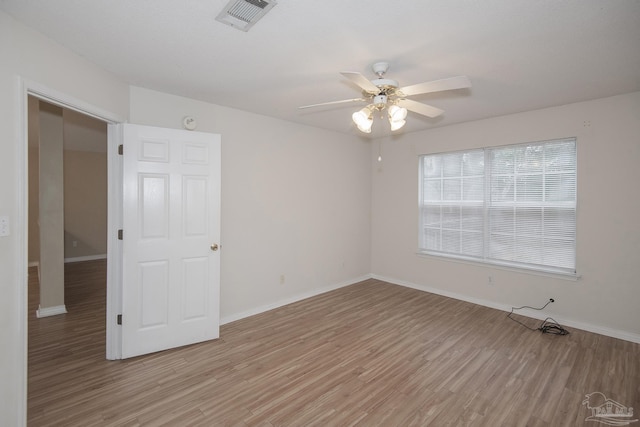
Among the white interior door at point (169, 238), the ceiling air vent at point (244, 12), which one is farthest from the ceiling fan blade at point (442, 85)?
the white interior door at point (169, 238)

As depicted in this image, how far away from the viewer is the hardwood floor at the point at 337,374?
2057mm

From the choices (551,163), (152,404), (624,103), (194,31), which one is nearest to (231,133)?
(194,31)

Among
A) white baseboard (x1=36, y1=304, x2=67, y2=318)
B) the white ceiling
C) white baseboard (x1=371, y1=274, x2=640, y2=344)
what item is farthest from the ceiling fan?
white baseboard (x1=36, y1=304, x2=67, y2=318)

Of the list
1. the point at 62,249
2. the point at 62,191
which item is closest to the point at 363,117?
the point at 62,191

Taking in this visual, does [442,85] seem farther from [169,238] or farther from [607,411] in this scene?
[169,238]

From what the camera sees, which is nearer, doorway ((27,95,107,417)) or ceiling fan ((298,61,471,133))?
ceiling fan ((298,61,471,133))

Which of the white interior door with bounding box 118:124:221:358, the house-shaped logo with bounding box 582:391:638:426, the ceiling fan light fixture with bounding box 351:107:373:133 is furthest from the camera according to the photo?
the white interior door with bounding box 118:124:221:358

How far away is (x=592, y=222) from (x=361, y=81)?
3222 millimetres

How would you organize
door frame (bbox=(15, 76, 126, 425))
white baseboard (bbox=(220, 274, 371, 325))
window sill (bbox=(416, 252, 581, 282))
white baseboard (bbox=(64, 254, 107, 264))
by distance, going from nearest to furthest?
door frame (bbox=(15, 76, 126, 425)), window sill (bbox=(416, 252, 581, 282)), white baseboard (bbox=(220, 274, 371, 325)), white baseboard (bbox=(64, 254, 107, 264))

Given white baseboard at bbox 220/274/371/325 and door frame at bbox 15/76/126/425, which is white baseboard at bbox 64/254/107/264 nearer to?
white baseboard at bbox 220/274/371/325

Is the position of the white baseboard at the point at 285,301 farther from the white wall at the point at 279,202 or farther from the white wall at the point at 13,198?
the white wall at the point at 13,198

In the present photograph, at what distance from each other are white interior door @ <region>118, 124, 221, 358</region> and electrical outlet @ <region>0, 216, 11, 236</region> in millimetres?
990

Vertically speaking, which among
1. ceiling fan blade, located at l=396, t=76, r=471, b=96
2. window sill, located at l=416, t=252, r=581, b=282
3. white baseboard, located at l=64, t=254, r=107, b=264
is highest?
ceiling fan blade, located at l=396, t=76, r=471, b=96

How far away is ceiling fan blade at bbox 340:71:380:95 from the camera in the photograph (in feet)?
6.12
